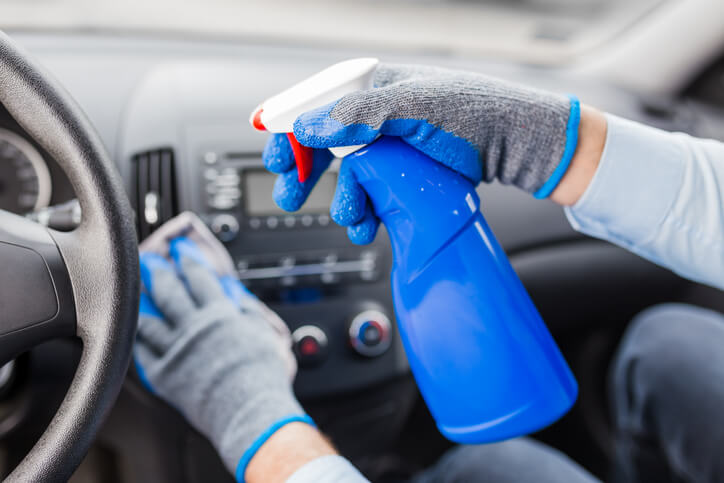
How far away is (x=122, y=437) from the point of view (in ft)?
2.92

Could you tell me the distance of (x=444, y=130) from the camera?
0.51 metres

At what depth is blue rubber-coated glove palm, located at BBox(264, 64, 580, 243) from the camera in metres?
0.47

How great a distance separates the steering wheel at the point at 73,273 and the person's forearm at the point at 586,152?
446 mm

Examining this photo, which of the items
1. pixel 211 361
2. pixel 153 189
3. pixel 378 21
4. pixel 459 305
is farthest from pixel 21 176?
pixel 378 21

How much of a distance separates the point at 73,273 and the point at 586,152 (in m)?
0.52

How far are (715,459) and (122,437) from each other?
0.90 metres

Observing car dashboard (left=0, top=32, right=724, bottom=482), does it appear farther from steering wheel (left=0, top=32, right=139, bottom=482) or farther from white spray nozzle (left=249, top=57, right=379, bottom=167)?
white spray nozzle (left=249, top=57, right=379, bottom=167)

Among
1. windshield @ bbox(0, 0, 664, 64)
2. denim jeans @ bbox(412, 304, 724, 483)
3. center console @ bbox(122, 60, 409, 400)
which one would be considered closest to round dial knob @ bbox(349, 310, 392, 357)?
center console @ bbox(122, 60, 409, 400)

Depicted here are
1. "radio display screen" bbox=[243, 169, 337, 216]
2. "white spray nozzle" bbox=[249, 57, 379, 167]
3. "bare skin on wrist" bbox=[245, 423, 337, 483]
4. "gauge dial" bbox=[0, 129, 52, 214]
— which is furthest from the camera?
"radio display screen" bbox=[243, 169, 337, 216]

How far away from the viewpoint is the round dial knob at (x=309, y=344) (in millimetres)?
894

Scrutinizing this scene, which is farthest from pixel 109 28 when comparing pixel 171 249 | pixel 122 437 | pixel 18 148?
pixel 122 437

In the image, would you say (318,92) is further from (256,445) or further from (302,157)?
(256,445)

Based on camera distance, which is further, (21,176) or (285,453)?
(21,176)

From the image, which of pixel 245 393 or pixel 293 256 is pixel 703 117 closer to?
pixel 293 256
